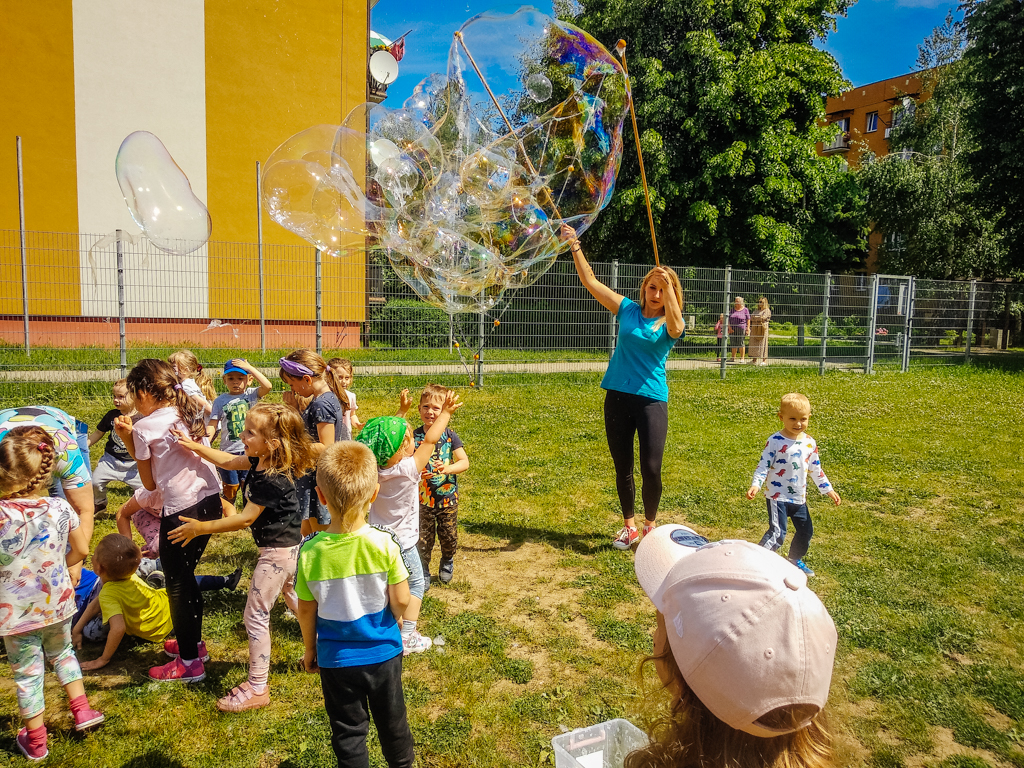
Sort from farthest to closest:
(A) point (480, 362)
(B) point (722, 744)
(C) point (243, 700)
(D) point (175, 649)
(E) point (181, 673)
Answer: (A) point (480, 362) → (D) point (175, 649) → (E) point (181, 673) → (C) point (243, 700) → (B) point (722, 744)

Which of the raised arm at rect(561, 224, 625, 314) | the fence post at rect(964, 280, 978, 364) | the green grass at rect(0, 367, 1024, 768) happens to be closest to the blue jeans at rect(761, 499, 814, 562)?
the green grass at rect(0, 367, 1024, 768)

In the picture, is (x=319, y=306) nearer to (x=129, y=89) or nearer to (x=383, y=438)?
(x=129, y=89)

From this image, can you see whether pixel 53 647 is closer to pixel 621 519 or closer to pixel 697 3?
pixel 621 519

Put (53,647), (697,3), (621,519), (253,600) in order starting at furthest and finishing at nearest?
(697,3) < (621,519) < (253,600) < (53,647)

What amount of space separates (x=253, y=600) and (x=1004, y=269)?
29.4 m

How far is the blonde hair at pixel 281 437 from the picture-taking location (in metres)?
3.24

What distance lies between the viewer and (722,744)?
1385 mm

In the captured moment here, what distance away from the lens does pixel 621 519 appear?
235 inches

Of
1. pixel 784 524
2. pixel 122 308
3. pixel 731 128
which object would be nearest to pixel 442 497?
pixel 784 524

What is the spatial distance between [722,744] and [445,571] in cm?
344

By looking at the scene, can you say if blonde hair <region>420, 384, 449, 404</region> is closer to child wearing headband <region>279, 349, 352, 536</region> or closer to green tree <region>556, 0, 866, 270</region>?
child wearing headband <region>279, 349, 352, 536</region>

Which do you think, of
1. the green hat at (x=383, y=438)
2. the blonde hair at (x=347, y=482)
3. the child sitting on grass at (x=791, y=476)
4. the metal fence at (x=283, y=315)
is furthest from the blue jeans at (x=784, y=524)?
the metal fence at (x=283, y=315)

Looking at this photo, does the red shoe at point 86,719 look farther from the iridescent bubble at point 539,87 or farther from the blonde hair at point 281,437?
the iridescent bubble at point 539,87

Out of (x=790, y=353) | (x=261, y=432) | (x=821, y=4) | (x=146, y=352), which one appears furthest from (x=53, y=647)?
(x=821, y=4)
